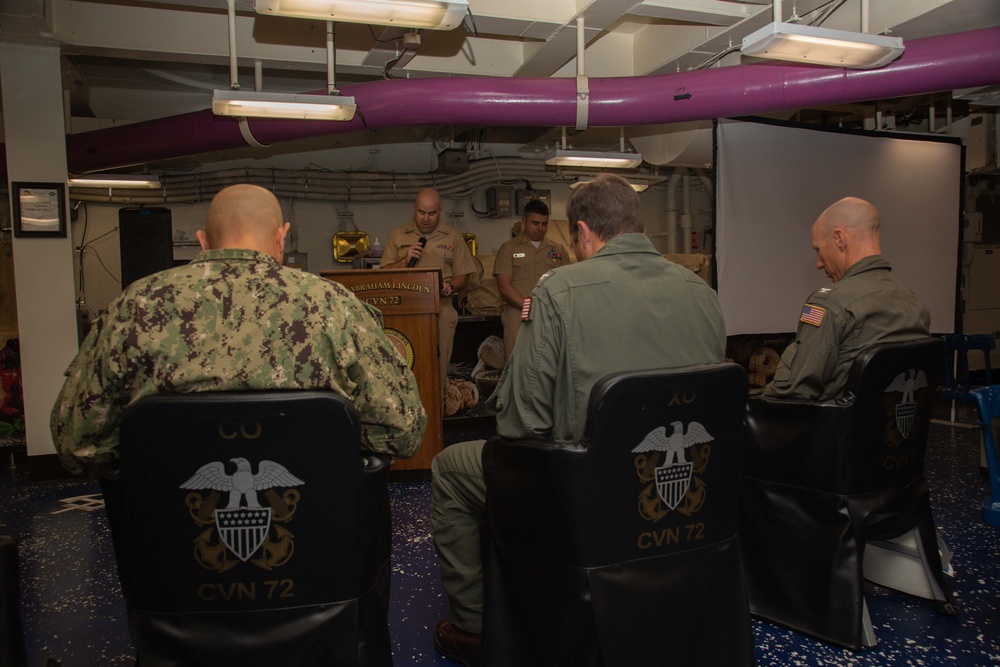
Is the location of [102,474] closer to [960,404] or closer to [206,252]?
[206,252]

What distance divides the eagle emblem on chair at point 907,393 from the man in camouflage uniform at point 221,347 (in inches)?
62.5

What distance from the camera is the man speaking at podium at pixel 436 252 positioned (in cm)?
486

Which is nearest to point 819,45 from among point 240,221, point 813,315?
point 813,315

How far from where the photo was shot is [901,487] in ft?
7.46

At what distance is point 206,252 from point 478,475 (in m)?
0.98

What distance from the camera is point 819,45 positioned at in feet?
11.5

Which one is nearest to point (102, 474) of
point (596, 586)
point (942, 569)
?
point (596, 586)

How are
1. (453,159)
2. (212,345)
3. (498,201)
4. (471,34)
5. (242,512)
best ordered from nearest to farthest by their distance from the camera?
(242,512)
(212,345)
(471,34)
(453,159)
(498,201)

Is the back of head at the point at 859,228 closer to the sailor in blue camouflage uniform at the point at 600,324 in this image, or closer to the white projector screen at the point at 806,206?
the sailor in blue camouflage uniform at the point at 600,324

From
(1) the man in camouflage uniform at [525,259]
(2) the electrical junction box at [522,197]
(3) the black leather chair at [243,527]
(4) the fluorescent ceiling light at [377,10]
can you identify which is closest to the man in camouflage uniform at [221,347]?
(3) the black leather chair at [243,527]

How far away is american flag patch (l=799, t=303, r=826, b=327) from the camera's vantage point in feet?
7.58

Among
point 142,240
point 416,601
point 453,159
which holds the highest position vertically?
point 453,159

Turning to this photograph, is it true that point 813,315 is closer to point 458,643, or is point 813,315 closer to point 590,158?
point 458,643

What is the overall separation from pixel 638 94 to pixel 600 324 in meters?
3.55
